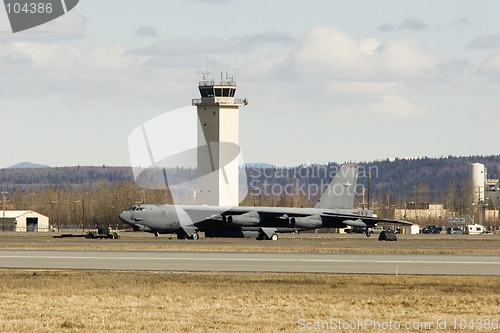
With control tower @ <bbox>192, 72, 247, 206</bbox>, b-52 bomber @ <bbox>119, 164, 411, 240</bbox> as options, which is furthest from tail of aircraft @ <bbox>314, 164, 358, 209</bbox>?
control tower @ <bbox>192, 72, 247, 206</bbox>

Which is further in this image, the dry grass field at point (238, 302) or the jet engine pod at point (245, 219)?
the jet engine pod at point (245, 219)

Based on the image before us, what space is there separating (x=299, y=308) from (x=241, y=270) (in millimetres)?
14460

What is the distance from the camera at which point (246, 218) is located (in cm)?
9144

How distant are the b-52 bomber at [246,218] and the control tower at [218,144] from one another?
40.1 m

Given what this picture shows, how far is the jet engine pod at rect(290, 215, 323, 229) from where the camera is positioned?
3708 inches

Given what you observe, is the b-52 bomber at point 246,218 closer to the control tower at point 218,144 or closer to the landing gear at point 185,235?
the landing gear at point 185,235

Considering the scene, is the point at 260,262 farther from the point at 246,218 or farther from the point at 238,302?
the point at 246,218

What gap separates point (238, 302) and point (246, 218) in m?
61.3

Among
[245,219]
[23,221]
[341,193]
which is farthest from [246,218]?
[23,221]

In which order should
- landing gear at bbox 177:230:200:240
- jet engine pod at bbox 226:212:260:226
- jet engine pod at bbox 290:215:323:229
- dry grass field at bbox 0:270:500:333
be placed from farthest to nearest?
jet engine pod at bbox 290:215:323:229, jet engine pod at bbox 226:212:260:226, landing gear at bbox 177:230:200:240, dry grass field at bbox 0:270:500:333

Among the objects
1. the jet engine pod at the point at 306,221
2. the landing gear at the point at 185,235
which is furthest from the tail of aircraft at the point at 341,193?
the landing gear at the point at 185,235

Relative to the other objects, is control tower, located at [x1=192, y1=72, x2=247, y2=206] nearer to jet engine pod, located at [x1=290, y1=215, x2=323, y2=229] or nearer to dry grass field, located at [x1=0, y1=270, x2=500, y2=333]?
jet engine pod, located at [x1=290, y1=215, x2=323, y2=229]

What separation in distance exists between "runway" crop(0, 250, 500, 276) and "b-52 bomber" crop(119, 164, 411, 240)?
30545 mm

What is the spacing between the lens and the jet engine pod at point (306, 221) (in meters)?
94.2
